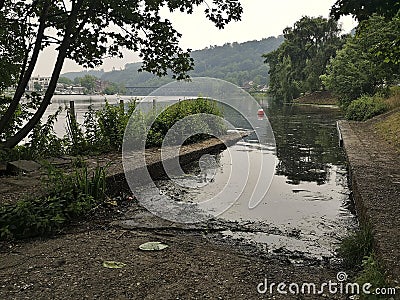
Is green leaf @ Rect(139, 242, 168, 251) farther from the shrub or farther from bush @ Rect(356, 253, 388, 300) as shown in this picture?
the shrub

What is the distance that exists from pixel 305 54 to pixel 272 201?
224 ft

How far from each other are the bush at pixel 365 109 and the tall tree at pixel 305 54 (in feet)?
139

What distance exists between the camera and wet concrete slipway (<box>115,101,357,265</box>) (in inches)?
174

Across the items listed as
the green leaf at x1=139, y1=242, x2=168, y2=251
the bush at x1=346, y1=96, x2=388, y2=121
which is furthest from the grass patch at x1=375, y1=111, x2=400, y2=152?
the green leaf at x1=139, y1=242, x2=168, y2=251

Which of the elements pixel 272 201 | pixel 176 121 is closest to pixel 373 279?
pixel 272 201

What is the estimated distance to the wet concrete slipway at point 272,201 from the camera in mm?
4426

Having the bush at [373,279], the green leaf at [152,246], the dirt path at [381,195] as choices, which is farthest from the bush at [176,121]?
the bush at [373,279]

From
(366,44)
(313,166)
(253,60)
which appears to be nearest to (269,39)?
(253,60)

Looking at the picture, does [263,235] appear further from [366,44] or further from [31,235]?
[366,44]

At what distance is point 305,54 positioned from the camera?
70375 millimetres

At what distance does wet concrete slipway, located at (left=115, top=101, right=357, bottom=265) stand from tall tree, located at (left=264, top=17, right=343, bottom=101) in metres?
57.0

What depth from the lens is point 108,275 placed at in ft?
11.0

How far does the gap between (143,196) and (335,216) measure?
2.76 m

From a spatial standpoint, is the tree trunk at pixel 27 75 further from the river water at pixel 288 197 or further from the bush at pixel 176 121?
the bush at pixel 176 121
